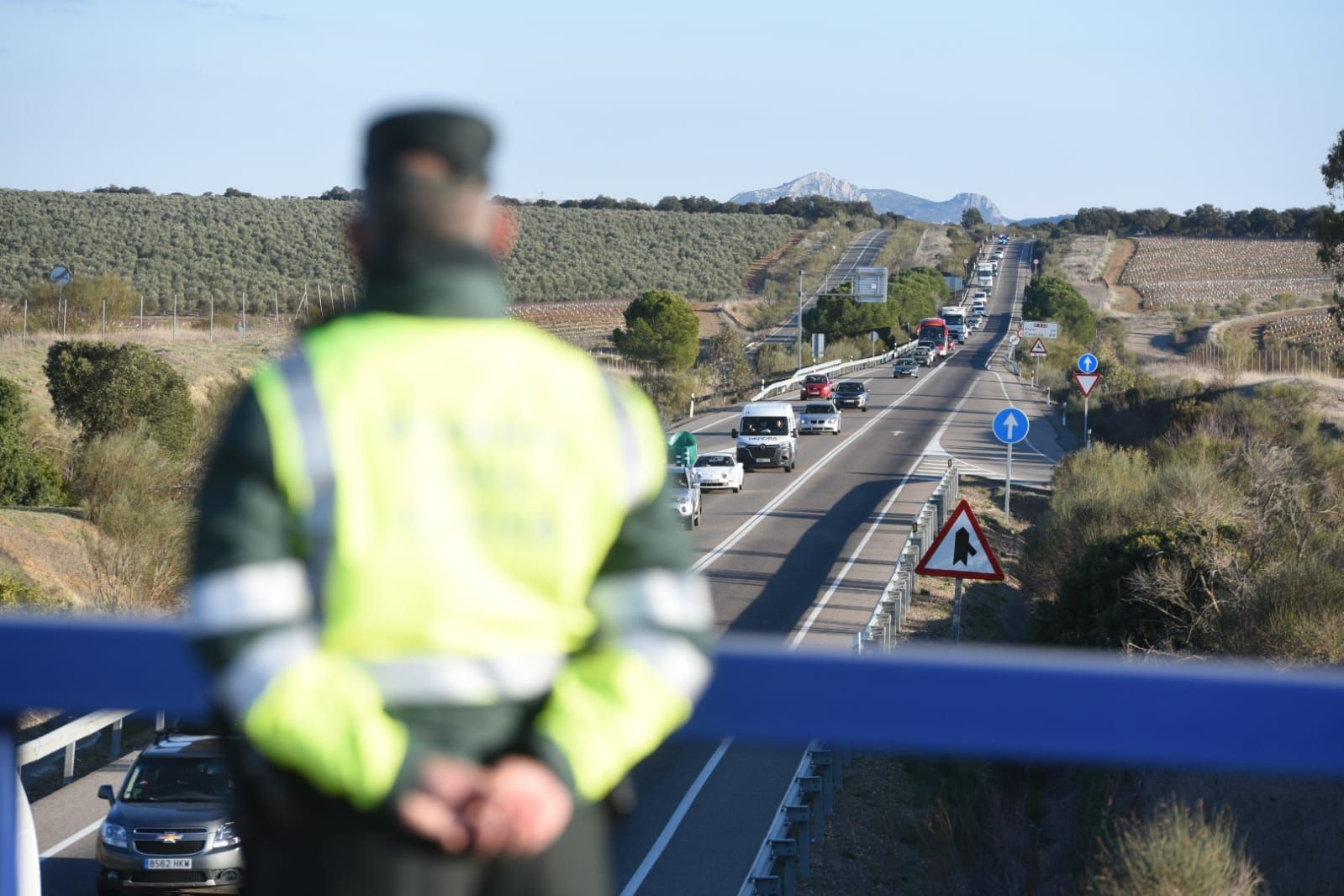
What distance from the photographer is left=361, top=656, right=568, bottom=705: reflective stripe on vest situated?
1659mm

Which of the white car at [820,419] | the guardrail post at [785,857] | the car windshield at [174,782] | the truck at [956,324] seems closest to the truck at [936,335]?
the truck at [956,324]

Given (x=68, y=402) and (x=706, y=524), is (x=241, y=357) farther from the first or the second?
(x=706, y=524)

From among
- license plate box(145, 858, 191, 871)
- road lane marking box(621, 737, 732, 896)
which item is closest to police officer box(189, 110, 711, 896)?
road lane marking box(621, 737, 732, 896)

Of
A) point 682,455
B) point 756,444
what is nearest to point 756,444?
point 756,444

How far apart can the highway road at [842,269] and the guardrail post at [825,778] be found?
77679 millimetres

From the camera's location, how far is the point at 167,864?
10.4m

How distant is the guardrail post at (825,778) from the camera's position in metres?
12.3

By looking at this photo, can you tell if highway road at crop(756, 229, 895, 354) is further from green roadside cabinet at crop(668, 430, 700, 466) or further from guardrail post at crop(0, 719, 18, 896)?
guardrail post at crop(0, 719, 18, 896)

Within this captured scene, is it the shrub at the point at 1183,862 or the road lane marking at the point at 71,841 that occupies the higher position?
the shrub at the point at 1183,862

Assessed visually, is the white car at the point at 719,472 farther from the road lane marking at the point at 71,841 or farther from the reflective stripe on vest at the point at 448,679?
the reflective stripe on vest at the point at 448,679

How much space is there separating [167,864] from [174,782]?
0.90 meters

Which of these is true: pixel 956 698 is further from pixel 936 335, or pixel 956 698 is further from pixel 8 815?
pixel 936 335

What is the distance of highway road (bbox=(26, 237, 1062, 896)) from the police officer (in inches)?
23.6

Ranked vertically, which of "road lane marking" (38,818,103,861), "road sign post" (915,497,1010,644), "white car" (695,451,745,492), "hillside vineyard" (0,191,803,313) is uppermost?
"hillside vineyard" (0,191,803,313)
